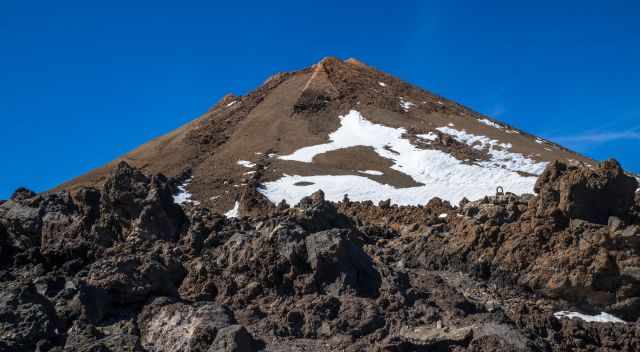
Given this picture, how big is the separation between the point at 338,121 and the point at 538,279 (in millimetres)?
50786

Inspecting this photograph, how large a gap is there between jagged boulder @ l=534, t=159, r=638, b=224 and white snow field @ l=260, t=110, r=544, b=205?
2001 cm

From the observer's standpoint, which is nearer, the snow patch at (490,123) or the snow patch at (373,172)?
the snow patch at (373,172)

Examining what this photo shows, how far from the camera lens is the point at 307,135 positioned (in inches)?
2426

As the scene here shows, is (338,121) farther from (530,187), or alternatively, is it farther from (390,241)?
(390,241)

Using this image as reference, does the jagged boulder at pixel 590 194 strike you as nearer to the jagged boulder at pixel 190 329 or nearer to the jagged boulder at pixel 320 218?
the jagged boulder at pixel 320 218

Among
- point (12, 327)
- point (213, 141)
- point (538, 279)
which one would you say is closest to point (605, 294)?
point (538, 279)

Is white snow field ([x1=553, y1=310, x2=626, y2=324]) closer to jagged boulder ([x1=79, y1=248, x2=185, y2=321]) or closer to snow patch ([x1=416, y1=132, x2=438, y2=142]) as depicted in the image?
jagged boulder ([x1=79, y1=248, x2=185, y2=321])

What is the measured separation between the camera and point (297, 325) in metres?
12.2

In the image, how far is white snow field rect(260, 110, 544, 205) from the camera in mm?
41906

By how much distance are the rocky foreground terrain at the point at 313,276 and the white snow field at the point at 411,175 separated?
60.9 feet

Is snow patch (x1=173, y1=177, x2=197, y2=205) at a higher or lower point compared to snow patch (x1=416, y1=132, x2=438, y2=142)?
lower

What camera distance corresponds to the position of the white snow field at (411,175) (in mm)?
41906

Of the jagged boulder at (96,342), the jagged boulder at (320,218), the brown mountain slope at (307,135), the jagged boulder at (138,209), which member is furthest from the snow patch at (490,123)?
the jagged boulder at (96,342)

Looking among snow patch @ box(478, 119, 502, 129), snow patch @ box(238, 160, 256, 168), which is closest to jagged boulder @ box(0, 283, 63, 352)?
snow patch @ box(238, 160, 256, 168)
